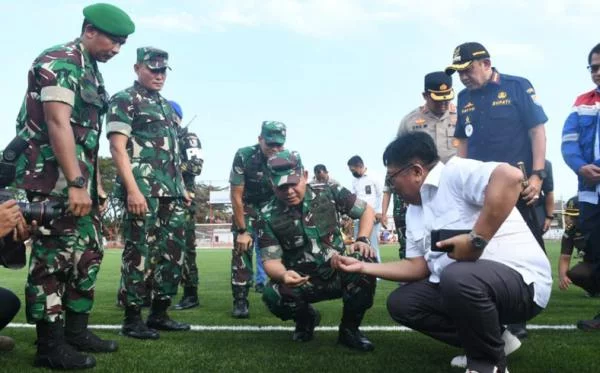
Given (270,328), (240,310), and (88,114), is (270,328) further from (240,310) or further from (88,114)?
(88,114)

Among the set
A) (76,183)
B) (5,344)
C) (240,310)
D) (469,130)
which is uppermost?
(469,130)

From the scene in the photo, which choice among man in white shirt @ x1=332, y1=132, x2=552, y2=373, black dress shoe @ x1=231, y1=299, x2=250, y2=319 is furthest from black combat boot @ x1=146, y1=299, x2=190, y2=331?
man in white shirt @ x1=332, y1=132, x2=552, y2=373

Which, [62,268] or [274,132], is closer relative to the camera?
[62,268]

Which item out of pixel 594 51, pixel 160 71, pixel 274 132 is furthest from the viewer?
pixel 274 132

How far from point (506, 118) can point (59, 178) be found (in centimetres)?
321

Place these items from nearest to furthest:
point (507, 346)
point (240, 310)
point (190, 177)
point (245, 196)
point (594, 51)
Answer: point (507, 346) < point (594, 51) < point (240, 310) < point (245, 196) < point (190, 177)

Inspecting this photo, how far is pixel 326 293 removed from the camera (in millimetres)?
4129

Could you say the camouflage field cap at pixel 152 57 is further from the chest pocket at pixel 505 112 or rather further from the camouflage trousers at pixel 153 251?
the chest pocket at pixel 505 112

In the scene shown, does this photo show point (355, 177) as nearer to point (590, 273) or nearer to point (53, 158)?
point (590, 273)

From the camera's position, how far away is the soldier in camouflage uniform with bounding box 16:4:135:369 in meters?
3.36

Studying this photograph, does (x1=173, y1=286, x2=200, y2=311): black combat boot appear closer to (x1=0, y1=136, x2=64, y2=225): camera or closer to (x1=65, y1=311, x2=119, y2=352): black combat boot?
(x1=65, y1=311, x2=119, y2=352): black combat boot

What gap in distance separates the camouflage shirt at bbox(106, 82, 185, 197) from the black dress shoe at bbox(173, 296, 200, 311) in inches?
82.2

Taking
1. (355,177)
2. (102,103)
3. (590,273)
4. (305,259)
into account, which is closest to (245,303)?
(305,259)

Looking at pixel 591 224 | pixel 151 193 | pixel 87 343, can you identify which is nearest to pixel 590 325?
pixel 591 224
